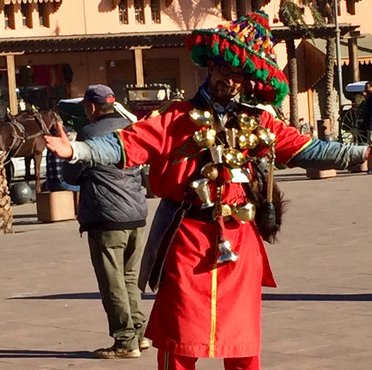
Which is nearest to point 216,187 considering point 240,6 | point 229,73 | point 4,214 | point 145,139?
point 145,139

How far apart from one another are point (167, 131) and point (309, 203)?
48.8 ft

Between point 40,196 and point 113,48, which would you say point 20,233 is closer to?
point 40,196

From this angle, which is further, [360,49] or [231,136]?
[360,49]

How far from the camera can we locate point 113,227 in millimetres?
9375

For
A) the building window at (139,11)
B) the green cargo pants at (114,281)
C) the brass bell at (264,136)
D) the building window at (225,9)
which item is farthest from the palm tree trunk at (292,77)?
the brass bell at (264,136)

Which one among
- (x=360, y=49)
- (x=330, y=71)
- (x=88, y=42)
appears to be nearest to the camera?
(x=88, y=42)

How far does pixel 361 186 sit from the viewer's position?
23.7 meters

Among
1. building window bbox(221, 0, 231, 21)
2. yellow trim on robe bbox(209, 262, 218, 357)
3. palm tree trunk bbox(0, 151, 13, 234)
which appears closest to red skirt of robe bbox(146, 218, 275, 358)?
yellow trim on robe bbox(209, 262, 218, 357)

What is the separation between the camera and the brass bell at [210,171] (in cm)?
640

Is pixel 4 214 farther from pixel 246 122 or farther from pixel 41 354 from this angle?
pixel 246 122

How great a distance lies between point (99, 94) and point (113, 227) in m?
0.86

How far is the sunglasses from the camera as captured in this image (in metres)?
6.45

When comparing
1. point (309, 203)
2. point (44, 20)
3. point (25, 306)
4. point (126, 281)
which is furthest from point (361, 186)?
point (44, 20)

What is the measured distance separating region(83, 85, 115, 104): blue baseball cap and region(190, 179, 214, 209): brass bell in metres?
3.03
